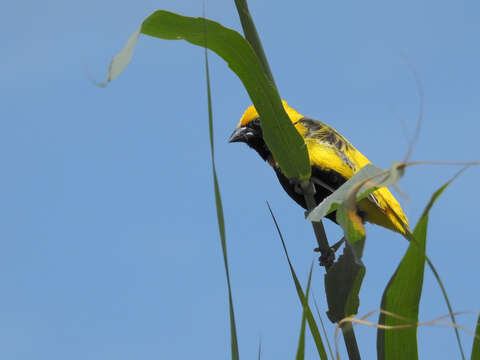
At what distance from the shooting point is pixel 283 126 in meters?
1.17

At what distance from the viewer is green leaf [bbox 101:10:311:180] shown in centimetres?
109

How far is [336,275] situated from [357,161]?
2.00m

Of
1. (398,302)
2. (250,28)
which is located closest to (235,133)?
(250,28)

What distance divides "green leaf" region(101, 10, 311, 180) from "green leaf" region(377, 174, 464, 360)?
35 centimetres

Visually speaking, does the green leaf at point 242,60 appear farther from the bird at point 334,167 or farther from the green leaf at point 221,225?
the bird at point 334,167

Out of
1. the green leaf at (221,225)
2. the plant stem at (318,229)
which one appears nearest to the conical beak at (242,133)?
the plant stem at (318,229)

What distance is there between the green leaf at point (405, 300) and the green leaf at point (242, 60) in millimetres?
345

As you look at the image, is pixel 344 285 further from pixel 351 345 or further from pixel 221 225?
pixel 221 225

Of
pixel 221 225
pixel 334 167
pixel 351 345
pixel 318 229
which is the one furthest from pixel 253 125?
pixel 221 225

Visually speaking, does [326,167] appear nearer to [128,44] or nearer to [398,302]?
[398,302]

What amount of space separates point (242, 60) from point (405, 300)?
1.76ft

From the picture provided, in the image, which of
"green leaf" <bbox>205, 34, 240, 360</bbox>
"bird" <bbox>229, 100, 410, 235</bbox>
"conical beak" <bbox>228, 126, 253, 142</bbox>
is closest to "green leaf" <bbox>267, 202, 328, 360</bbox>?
"green leaf" <bbox>205, 34, 240, 360</bbox>

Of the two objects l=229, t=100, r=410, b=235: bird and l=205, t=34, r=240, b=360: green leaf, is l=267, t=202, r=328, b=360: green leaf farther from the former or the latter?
l=229, t=100, r=410, b=235: bird

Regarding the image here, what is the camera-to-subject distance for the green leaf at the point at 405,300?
0.96m
